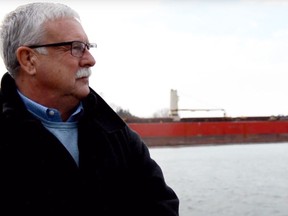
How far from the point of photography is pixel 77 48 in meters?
1.24

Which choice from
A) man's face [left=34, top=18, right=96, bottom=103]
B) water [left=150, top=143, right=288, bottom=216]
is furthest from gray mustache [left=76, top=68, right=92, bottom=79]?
water [left=150, top=143, right=288, bottom=216]

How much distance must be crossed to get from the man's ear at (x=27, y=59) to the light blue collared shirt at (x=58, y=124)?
0.22 feet

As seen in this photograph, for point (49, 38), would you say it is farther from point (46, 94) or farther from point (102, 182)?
point (102, 182)

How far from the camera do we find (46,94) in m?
1.24

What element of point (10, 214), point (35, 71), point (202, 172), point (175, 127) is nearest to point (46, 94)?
point (35, 71)

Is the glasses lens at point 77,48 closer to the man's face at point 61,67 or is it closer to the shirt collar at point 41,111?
the man's face at point 61,67

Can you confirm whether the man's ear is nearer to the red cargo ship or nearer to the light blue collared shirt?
the light blue collared shirt

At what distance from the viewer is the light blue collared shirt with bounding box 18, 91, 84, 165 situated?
1217 mm

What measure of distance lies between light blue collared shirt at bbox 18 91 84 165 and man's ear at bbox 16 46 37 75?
0.07m

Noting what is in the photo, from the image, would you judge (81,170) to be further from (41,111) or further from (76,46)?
(76,46)

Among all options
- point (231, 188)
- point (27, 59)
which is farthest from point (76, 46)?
point (231, 188)

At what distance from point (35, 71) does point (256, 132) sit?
1932 cm

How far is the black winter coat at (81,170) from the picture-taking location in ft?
3.76

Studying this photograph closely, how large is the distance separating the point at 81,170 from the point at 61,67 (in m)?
0.27
